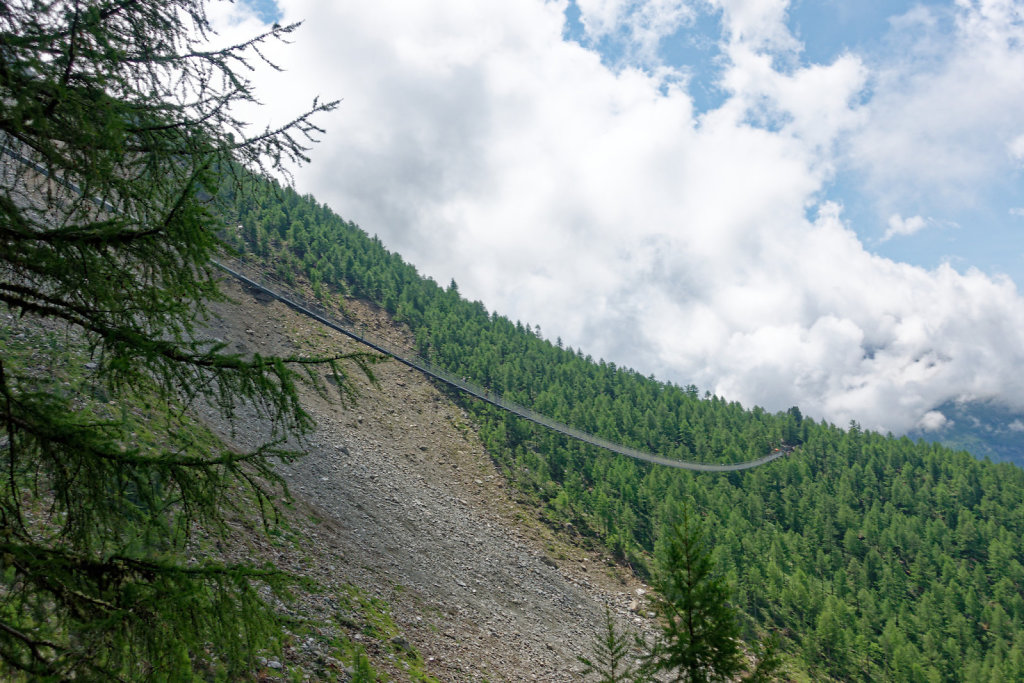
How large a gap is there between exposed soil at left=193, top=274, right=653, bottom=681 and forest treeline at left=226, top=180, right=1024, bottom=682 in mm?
6759

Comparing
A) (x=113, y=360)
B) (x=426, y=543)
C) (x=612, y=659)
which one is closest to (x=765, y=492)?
(x=426, y=543)

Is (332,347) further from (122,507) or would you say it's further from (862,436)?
(862,436)

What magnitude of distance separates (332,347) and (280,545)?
35.2 m

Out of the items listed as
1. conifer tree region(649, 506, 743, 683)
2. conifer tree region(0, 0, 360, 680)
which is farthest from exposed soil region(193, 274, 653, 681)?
conifer tree region(0, 0, 360, 680)

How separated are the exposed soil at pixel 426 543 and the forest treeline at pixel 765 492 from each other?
22.2 feet

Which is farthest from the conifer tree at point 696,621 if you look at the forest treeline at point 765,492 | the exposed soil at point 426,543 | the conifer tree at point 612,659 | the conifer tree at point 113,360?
the forest treeline at point 765,492

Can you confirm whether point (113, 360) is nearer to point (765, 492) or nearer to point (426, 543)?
point (426, 543)

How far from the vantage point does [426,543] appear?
29641 millimetres

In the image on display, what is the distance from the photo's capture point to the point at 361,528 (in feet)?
83.9

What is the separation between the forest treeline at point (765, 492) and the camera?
56688 millimetres

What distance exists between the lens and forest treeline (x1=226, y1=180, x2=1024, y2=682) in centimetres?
5669

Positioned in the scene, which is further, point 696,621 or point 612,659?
point 612,659

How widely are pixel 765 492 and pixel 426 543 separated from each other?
249 ft

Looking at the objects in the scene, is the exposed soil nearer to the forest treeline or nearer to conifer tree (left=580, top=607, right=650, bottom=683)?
conifer tree (left=580, top=607, right=650, bottom=683)
